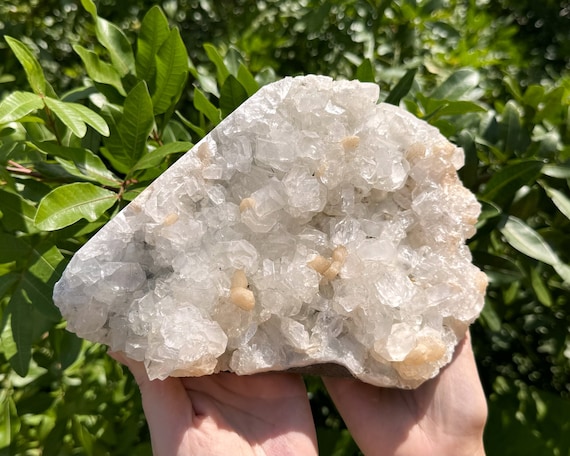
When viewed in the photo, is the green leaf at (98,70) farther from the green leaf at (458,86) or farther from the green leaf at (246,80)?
the green leaf at (458,86)

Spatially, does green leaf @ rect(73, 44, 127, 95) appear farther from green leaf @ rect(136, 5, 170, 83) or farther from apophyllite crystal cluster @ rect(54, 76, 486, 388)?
apophyllite crystal cluster @ rect(54, 76, 486, 388)

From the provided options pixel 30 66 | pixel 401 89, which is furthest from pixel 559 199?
pixel 30 66

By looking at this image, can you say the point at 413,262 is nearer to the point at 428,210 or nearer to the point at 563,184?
the point at 428,210

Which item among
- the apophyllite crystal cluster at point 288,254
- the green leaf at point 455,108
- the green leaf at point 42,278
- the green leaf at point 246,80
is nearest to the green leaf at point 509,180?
the green leaf at point 455,108

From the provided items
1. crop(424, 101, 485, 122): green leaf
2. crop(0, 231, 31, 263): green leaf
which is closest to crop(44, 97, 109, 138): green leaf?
crop(0, 231, 31, 263): green leaf

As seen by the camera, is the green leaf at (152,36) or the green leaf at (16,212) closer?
the green leaf at (16,212)

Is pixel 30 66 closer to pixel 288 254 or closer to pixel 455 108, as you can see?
pixel 288 254
